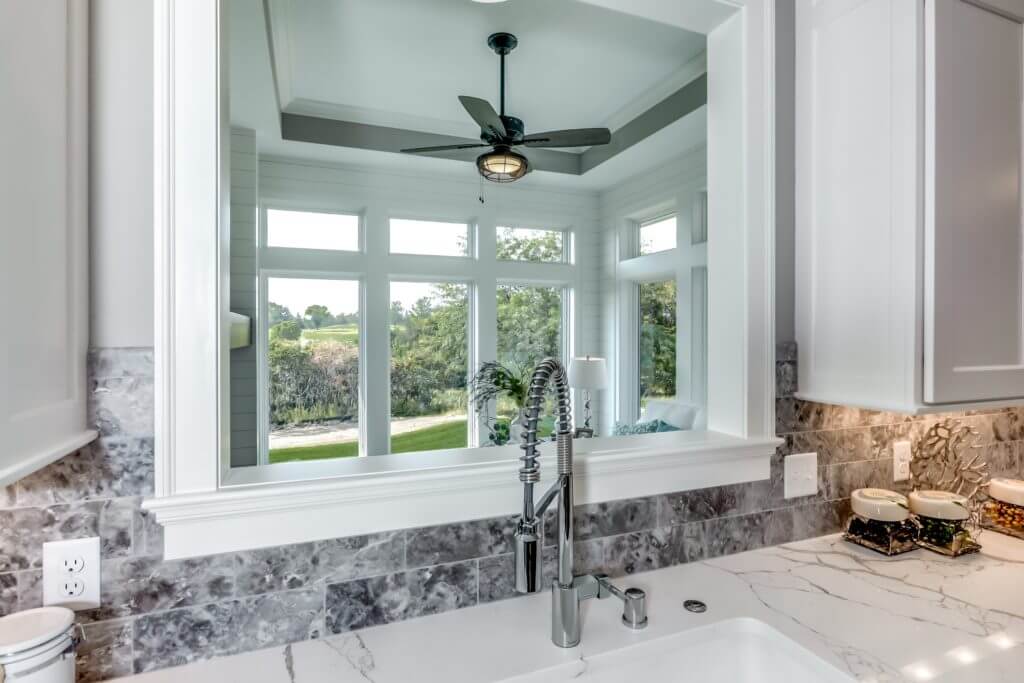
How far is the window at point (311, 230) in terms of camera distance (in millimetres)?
4363

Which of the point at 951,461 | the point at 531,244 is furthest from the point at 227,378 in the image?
the point at 531,244

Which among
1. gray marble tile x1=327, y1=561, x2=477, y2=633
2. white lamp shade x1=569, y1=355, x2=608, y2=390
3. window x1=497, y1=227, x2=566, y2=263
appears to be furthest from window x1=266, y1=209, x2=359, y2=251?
gray marble tile x1=327, y1=561, x2=477, y2=633

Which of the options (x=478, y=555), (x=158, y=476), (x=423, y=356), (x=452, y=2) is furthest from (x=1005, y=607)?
(x=423, y=356)

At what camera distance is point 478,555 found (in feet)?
3.70

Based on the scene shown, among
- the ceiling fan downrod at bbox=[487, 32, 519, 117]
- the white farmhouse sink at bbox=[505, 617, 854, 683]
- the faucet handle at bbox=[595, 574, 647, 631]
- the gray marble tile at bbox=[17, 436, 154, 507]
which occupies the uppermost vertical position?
the ceiling fan downrod at bbox=[487, 32, 519, 117]

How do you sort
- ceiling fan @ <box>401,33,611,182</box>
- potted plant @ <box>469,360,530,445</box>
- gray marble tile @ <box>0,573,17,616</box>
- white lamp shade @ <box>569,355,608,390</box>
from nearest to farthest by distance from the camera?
gray marble tile @ <box>0,573,17,616</box> < ceiling fan @ <box>401,33,611,182</box> < white lamp shade @ <box>569,355,608,390</box> < potted plant @ <box>469,360,530,445</box>

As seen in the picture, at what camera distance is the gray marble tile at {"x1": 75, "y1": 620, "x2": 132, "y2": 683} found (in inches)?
34.8

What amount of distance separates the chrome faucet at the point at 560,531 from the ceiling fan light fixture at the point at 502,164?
7.74ft

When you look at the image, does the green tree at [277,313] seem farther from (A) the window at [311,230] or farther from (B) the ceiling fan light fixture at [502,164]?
(B) the ceiling fan light fixture at [502,164]

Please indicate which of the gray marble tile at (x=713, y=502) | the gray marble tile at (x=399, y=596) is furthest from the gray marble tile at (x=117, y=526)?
the gray marble tile at (x=713, y=502)

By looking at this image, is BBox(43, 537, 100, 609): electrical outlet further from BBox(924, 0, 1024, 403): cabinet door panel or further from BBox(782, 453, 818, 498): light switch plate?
BBox(924, 0, 1024, 403): cabinet door panel

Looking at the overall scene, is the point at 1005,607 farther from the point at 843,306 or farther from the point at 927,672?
the point at 843,306

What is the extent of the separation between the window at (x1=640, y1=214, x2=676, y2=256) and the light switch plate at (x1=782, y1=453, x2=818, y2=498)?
3396 millimetres

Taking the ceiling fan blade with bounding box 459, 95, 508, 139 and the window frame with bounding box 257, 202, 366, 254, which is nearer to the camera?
the ceiling fan blade with bounding box 459, 95, 508, 139
